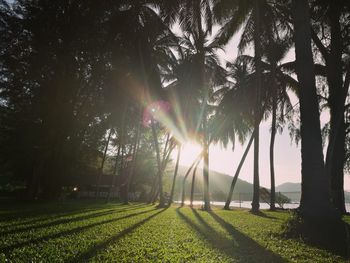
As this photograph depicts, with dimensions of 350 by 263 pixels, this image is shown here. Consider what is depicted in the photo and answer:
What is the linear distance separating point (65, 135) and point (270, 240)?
52.7 ft

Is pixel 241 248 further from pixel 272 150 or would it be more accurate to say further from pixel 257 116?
pixel 272 150

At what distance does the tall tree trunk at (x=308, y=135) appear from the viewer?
24.2ft

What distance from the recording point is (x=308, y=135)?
25.9ft

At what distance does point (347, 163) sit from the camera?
77.4 ft

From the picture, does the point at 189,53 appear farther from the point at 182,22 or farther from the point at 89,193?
the point at 89,193

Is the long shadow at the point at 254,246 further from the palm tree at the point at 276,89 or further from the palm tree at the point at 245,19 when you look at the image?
the palm tree at the point at 276,89

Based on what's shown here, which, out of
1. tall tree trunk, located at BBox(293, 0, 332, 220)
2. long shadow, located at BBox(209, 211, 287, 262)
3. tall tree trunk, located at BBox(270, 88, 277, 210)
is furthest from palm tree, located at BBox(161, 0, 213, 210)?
long shadow, located at BBox(209, 211, 287, 262)

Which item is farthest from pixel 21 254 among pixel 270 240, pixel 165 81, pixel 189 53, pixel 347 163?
pixel 347 163

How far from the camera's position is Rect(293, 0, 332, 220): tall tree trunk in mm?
7384

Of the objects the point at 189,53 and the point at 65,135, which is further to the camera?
the point at 189,53

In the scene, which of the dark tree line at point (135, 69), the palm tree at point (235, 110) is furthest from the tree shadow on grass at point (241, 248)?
the palm tree at point (235, 110)

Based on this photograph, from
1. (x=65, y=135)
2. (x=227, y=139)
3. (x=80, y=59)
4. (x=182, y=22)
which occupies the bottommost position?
(x=65, y=135)

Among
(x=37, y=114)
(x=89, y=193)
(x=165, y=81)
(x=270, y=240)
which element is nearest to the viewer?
(x=270, y=240)

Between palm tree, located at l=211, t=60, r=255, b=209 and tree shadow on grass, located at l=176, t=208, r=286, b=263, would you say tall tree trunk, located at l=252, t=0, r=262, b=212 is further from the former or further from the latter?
tree shadow on grass, located at l=176, t=208, r=286, b=263
